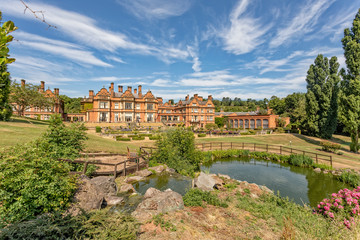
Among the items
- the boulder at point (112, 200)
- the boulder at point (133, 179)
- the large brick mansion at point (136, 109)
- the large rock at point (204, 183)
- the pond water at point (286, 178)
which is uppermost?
the large brick mansion at point (136, 109)

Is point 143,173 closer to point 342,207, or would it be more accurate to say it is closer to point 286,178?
point 342,207

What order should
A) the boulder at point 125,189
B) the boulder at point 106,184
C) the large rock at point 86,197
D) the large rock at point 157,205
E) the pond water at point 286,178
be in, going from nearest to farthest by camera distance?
the large rock at point 86,197 → the large rock at point 157,205 → the boulder at point 106,184 → the boulder at point 125,189 → the pond water at point 286,178

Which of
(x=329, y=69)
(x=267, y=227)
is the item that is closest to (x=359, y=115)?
(x=329, y=69)

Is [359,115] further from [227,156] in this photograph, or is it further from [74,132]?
[74,132]

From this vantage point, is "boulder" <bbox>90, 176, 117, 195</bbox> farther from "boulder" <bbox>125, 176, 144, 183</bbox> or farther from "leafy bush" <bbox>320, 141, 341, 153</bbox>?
"leafy bush" <bbox>320, 141, 341, 153</bbox>

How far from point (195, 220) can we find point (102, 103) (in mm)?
47492

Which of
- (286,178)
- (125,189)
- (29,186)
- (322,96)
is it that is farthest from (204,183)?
(322,96)

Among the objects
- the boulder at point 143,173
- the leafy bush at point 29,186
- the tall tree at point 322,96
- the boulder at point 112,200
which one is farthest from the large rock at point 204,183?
the tall tree at point 322,96

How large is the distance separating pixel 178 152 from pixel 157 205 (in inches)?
342

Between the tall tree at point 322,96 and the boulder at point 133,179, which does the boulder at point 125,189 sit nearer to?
the boulder at point 133,179

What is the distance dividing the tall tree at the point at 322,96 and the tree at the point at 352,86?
27.9 ft

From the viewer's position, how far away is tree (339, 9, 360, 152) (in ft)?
77.9

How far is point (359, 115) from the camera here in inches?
929

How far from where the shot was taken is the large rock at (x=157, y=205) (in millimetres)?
6856
